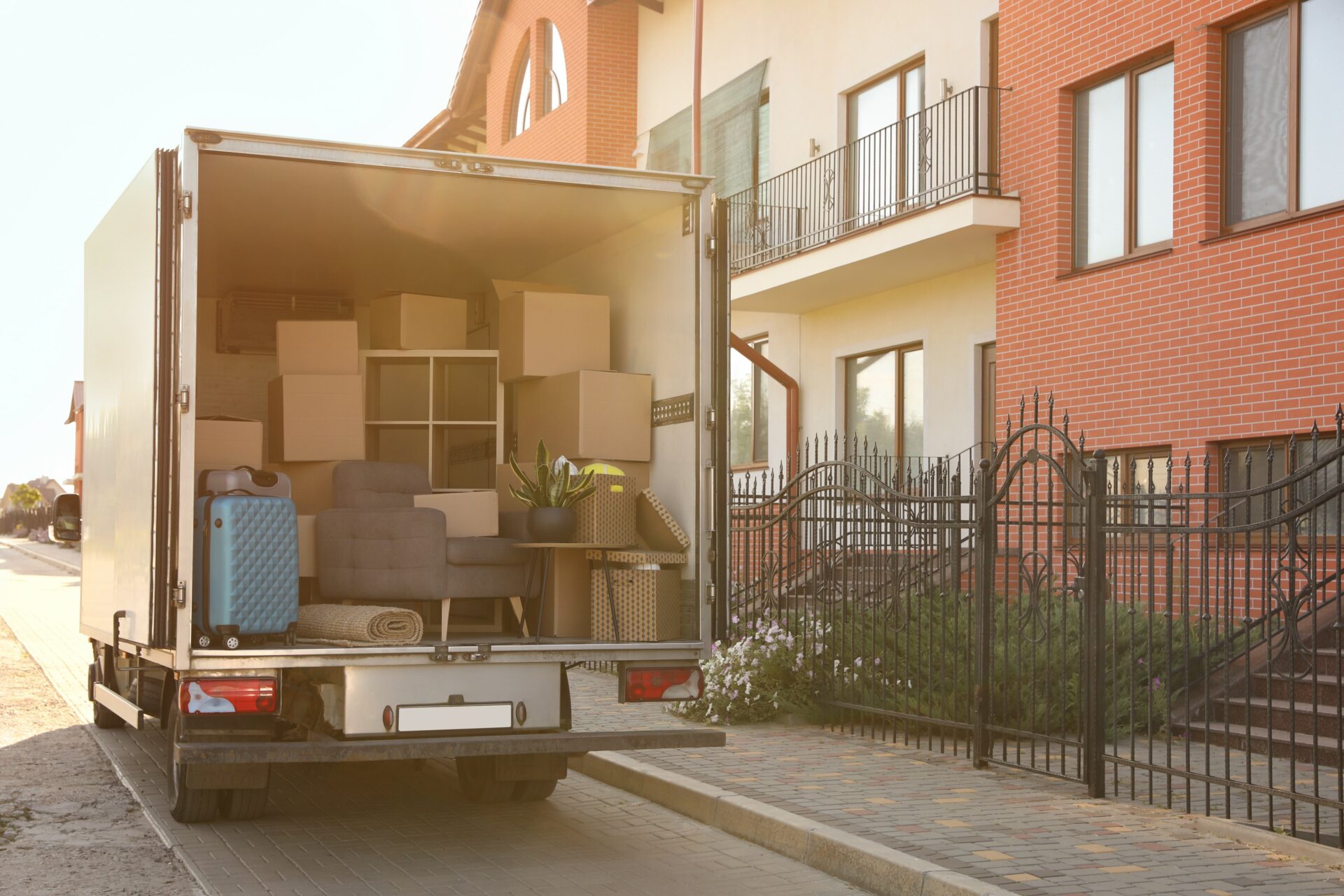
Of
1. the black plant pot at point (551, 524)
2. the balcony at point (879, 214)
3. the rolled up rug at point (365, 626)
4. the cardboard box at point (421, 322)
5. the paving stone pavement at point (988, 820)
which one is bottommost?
the paving stone pavement at point (988, 820)

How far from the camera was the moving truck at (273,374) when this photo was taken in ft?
21.2

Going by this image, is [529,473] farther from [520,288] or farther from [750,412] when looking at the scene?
[750,412]

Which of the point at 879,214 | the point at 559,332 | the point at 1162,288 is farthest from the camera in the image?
the point at 879,214

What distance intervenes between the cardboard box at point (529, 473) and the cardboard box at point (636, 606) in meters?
0.60

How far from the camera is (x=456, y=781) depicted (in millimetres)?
8773

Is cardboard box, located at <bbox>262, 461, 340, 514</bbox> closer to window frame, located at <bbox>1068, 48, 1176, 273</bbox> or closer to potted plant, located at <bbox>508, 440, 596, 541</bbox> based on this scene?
potted plant, located at <bbox>508, 440, 596, 541</bbox>

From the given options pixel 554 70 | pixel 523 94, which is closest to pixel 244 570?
pixel 554 70

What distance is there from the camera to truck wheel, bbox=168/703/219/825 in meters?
7.07

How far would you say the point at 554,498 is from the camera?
24.8ft

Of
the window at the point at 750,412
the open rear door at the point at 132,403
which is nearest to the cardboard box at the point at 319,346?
the open rear door at the point at 132,403

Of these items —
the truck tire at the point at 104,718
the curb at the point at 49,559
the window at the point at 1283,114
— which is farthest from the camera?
the curb at the point at 49,559

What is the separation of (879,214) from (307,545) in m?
10.6

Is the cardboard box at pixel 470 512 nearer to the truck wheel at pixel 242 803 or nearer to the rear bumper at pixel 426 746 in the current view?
the rear bumper at pixel 426 746

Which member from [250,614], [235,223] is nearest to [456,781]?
[250,614]
